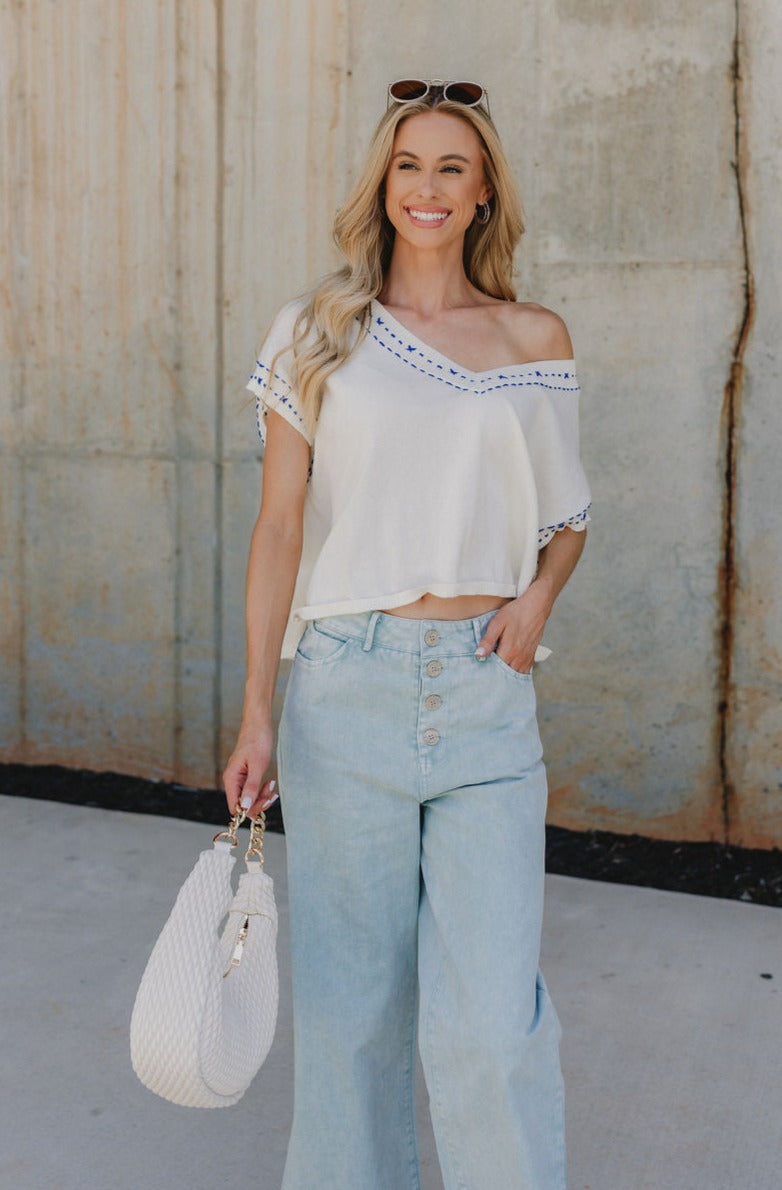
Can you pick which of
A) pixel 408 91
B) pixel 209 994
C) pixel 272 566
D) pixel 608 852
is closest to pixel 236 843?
pixel 209 994

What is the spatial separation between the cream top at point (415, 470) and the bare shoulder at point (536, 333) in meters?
0.07

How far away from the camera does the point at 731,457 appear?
424 centimetres

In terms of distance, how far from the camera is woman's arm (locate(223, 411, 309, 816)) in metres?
2.20

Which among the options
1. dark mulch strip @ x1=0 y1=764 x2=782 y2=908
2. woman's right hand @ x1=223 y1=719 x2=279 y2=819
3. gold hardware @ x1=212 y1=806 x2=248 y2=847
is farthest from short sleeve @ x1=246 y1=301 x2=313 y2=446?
dark mulch strip @ x1=0 y1=764 x2=782 y2=908

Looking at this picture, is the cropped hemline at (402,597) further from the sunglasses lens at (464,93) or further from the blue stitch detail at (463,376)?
the sunglasses lens at (464,93)

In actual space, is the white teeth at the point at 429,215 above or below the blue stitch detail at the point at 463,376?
above

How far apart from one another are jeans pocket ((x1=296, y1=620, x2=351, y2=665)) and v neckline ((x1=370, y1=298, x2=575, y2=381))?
441mm

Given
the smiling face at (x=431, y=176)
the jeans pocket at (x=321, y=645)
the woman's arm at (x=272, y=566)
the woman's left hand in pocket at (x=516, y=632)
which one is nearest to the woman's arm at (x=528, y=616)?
the woman's left hand in pocket at (x=516, y=632)

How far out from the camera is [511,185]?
2373 mm

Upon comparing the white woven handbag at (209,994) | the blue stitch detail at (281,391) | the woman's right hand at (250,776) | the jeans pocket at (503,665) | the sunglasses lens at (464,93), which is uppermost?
the sunglasses lens at (464,93)

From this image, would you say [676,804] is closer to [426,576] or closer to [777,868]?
[777,868]

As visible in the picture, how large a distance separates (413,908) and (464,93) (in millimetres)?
1280

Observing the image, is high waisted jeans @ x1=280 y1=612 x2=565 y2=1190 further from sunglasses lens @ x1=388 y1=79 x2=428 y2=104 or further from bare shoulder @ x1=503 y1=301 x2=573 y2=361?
sunglasses lens @ x1=388 y1=79 x2=428 y2=104

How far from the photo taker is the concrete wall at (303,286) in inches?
165
